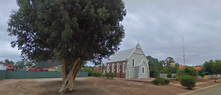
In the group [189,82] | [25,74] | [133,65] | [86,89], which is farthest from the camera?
[133,65]

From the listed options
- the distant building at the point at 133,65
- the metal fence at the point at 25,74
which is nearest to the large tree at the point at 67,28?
the metal fence at the point at 25,74

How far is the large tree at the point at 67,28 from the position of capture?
10133mm

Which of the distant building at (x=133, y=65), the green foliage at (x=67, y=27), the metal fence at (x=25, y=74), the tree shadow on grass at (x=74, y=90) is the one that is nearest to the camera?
the green foliage at (x=67, y=27)

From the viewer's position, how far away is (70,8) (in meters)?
10.4

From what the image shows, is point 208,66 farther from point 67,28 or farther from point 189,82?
point 67,28

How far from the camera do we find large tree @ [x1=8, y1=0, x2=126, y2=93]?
10133mm

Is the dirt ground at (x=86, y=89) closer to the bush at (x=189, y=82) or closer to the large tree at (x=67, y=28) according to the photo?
the bush at (x=189, y=82)

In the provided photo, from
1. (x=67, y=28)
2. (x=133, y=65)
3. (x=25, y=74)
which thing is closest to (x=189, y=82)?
(x=67, y=28)

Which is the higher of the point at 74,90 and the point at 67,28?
the point at 67,28

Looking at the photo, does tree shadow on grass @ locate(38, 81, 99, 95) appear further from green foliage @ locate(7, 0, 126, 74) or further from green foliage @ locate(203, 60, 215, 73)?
green foliage @ locate(203, 60, 215, 73)

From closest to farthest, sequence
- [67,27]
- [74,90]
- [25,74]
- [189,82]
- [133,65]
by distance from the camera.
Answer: [67,27] < [74,90] < [189,82] < [25,74] < [133,65]

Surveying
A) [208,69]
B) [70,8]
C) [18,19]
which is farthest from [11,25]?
[208,69]

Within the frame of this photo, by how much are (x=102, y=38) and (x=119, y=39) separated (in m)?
1.64

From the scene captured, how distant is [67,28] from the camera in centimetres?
973
